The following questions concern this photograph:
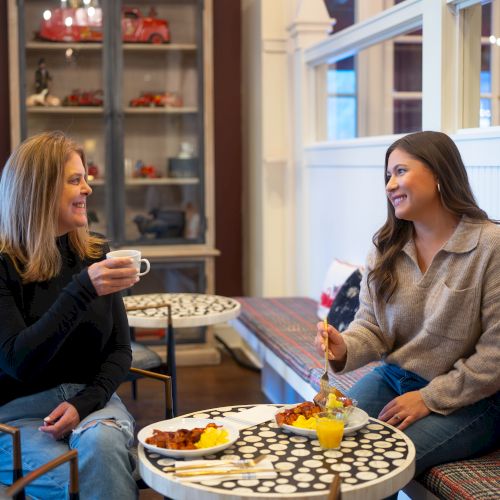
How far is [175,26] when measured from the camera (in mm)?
5234

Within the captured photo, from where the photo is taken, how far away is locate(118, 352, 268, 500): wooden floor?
14.1 ft

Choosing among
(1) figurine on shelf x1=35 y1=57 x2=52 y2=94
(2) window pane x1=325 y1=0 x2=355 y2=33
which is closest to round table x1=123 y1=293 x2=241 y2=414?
(1) figurine on shelf x1=35 y1=57 x2=52 y2=94

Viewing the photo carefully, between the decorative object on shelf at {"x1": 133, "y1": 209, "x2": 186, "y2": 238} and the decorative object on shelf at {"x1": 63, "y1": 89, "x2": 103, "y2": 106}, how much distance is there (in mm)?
745

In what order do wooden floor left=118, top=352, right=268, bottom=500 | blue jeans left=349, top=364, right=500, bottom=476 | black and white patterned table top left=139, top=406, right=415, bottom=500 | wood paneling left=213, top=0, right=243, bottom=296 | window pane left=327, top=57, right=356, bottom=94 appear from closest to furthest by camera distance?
black and white patterned table top left=139, top=406, right=415, bottom=500, blue jeans left=349, top=364, right=500, bottom=476, wooden floor left=118, top=352, right=268, bottom=500, window pane left=327, top=57, right=356, bottom=94, wood paneling left=213, top=0, right=243, bottom=296

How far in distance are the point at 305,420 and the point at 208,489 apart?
15.8 inches

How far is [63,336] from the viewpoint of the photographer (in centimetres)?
207

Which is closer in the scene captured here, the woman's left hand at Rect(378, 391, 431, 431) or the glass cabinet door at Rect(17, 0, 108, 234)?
the woman's left hand at Rect(378, 391, 431, 431)

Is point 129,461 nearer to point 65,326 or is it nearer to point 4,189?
point 65,326

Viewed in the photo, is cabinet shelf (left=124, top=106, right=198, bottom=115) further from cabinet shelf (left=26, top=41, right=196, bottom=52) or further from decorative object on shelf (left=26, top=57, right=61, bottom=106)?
decorative object on shelf (left=26, top=57, right=61, bottom=106)

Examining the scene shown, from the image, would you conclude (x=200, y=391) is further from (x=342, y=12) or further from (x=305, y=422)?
(x=305, y=422)

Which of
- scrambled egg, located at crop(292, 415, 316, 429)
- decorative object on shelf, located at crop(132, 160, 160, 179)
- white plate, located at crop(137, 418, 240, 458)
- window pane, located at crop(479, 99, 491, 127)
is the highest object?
window pane, located at crop(479, 99, 491, 127)

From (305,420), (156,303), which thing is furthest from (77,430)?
(156,303)

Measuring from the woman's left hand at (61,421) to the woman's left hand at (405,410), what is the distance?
780mm

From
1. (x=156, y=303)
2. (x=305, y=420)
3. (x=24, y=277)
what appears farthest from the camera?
(x=156, y=303)
